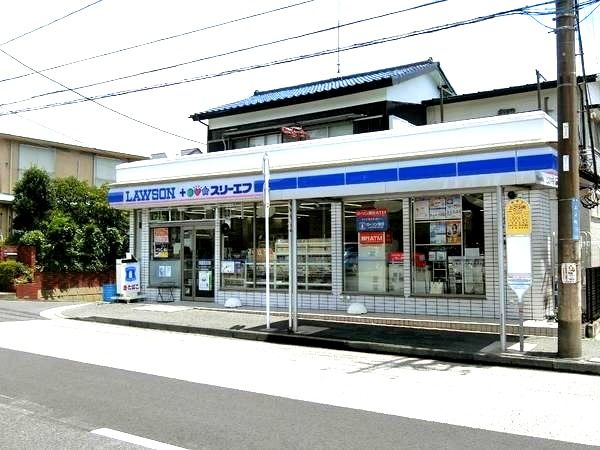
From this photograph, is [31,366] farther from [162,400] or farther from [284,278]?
[284,278]

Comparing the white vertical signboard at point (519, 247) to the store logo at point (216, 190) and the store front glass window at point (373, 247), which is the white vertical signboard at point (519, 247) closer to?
the store front glass window at point (373, 247)

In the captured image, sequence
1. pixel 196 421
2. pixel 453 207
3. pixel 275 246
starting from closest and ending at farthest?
pixel 196 421, pixel 453 207, pixel 275 246

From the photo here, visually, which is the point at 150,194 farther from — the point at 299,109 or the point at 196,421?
the point at 196,421

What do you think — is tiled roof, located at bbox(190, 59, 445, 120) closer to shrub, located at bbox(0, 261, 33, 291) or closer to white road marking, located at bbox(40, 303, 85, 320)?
white road marking, located at bbox(40, 303, 85, 320)

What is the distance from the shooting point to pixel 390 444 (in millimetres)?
5547

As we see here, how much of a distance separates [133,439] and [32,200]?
25.4m

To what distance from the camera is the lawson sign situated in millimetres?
16125

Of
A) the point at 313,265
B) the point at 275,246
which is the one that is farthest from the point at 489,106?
the point at 275,246

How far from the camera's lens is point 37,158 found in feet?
116

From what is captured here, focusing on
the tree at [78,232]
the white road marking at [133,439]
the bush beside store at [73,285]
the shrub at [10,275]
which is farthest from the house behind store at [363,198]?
the tree at [78,232]

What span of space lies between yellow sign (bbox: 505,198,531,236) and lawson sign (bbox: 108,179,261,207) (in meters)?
7.30

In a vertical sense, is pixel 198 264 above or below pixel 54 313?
above

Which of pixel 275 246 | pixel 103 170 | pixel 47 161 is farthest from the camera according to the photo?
pixel 103 170

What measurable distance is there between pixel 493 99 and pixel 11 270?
64.3ft
